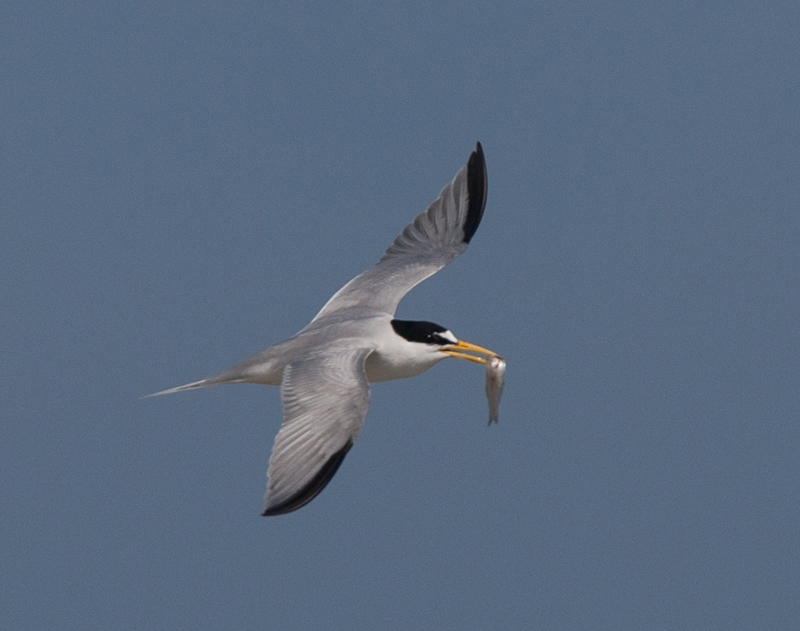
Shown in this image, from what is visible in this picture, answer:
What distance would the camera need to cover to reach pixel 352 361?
1193cm

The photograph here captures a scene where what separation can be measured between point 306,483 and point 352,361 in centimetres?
182

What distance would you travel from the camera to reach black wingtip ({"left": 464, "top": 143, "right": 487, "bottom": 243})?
15642 millimetres

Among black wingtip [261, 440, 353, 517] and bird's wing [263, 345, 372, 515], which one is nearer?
black wingtip [261, 440, 353, 517]

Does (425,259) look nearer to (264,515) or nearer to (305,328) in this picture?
(305,328)

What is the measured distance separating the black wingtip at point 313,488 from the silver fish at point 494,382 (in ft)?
7.47

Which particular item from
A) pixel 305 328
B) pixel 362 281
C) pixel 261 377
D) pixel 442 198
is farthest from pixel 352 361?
pixel 442 198

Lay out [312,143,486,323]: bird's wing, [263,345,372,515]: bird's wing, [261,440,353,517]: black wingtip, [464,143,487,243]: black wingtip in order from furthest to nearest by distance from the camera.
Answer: [464,143,487,243]: black wingtip
[312,143,486,323]: bird's wing
[263,345,372,515]: bird's wing
[261,440,353,517]: black wingtip

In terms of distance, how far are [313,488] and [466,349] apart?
128 inches

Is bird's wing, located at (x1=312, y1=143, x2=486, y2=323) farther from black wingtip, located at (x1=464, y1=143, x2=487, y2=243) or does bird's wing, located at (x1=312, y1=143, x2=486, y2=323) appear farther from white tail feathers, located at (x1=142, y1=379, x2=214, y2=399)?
white tail feathers, located at (x1=142, y1=379, x2=214, y2=399)

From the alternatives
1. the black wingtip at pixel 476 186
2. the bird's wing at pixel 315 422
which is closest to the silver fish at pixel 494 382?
the bird's wing at pixel 315 422

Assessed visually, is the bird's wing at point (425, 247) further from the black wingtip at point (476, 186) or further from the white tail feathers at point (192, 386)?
the white tail feathers at point (192, 386)

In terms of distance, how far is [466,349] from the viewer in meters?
13.2

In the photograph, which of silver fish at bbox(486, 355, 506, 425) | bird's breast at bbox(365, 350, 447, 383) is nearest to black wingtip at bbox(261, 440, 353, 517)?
bird's breast at bbox(365, 350, 447, 383)

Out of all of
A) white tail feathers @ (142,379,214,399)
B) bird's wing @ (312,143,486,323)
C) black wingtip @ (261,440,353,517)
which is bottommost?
black wingtip @ (261,440,353,517)
